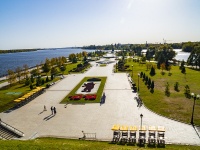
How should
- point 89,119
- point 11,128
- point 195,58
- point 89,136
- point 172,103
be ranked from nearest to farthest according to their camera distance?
point 89,136 → point 11,128 → point 89,119 → point 172,103 → point 195,58

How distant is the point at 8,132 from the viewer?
878 inches

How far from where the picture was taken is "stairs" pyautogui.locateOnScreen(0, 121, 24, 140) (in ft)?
69.9

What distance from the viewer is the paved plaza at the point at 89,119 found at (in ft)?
68.1

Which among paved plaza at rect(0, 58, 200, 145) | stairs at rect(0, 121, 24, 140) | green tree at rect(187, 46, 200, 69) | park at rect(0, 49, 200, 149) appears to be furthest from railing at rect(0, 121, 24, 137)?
green tree at rect(187, 46, 200, 69)

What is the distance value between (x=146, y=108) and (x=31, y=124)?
1626cm

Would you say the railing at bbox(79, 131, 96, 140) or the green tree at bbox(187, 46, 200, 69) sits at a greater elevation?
the green tree at bbox(187, 46, 200, 69)

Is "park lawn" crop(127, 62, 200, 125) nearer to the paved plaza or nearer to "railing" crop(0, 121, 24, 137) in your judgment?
the paved plaza

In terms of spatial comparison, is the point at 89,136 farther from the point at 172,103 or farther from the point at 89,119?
the point at 172,103

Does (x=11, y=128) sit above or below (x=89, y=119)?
below

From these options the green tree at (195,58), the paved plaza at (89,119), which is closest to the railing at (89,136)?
the paved plaza at (89,119)

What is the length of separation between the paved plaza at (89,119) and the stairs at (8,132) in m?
0.81

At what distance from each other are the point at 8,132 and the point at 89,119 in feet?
32.2

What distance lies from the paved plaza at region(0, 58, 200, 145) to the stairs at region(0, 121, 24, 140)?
81 cm

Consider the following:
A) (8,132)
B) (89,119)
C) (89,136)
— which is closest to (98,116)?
(89,119)
